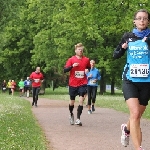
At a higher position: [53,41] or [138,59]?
[53,41]

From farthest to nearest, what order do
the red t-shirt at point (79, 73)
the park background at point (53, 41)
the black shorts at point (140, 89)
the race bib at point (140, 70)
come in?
the park background at point (53, 41) → the red t-shirt at point (79, 73) → the black shorts at point (140, 89) → the race bib at point (140, 70)

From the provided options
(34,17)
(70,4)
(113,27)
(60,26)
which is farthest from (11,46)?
(113,27)

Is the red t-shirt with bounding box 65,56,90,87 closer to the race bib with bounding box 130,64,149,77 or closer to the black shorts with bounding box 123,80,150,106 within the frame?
the black shorts with bounding box 123,80,150,106

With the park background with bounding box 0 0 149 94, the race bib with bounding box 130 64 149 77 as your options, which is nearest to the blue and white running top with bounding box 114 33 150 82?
the race bib with bounding box 130 64 149 77

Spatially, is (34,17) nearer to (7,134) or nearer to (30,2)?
(30,2)

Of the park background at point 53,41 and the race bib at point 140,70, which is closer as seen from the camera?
the race bib at point 140,70

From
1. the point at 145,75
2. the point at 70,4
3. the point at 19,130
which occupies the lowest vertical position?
the point at 19,130

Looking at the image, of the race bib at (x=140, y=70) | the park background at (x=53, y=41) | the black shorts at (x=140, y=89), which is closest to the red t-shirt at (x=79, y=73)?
the black shorts at (x=140, y=89)

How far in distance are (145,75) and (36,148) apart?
2.19 m

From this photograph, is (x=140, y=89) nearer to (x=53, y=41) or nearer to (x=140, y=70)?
(x=140, y=70)

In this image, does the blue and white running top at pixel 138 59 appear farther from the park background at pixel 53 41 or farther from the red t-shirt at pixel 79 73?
the park background at pixel 53 41

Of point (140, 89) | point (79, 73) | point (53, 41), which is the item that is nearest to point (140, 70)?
point (140, 89)

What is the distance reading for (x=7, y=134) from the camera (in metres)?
9.42

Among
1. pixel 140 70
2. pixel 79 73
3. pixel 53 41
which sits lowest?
pixel 79 73
